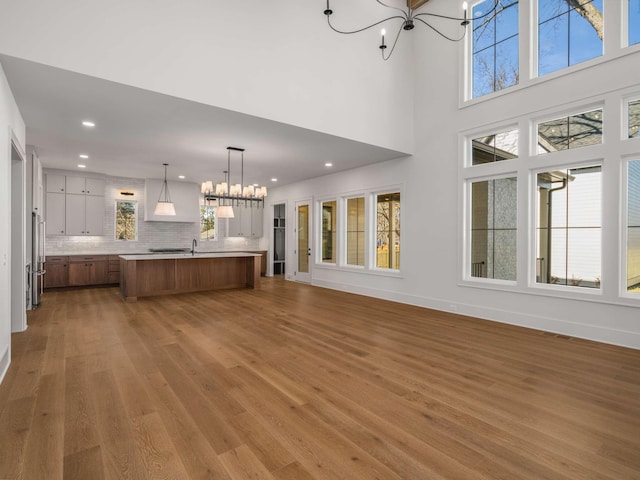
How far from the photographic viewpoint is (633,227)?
13.3 ft

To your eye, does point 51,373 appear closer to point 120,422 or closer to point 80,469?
point 120,422

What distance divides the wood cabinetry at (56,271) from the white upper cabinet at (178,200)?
217 cm

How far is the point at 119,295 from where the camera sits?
23.8 feet

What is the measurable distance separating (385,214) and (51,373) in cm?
588

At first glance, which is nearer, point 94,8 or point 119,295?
point 94,8

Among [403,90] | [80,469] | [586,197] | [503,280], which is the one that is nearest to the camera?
[80,469]

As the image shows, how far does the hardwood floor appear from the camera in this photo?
1874 millimetres

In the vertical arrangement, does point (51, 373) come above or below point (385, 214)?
below

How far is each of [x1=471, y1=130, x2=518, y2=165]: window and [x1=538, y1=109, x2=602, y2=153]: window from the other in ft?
1.17

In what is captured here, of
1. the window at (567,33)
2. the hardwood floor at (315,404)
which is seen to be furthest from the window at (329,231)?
the window at (567,33)

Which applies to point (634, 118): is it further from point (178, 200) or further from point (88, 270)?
point (88, 270)

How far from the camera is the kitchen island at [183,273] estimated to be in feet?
22.2

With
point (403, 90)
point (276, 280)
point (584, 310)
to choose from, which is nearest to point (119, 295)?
point (276, 280)

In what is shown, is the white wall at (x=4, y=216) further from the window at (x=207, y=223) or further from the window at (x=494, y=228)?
the window at (x=207, y=223)
